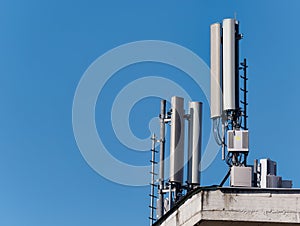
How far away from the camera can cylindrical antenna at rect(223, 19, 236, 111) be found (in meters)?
17.5

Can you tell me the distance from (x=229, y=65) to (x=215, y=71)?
363 mm

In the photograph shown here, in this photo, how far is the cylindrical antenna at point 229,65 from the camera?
17469 mm

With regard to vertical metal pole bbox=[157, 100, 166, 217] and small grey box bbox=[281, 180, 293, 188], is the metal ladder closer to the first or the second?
vertical metal pole bbox=[157, 100, 166, 217]

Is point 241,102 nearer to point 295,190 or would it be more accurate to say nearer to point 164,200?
point 295,190

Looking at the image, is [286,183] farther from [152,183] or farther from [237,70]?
[152,183]

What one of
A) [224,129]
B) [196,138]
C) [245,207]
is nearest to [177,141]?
[196,138]

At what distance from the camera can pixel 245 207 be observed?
507 inches

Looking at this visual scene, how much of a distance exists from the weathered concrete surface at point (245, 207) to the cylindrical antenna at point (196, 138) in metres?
9.15

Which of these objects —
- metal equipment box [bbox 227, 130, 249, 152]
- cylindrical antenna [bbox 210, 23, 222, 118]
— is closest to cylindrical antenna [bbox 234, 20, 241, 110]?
cylindrical antenna [bbox 210, 23, 222, 118]

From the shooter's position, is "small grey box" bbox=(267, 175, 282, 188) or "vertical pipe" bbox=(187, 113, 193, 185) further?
"vertical pipe" bbox=(187, 113, 193, 185)

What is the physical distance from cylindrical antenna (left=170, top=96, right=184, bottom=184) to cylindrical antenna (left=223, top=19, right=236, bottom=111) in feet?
15.8

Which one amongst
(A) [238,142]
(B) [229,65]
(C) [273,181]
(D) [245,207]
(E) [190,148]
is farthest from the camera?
(E) [190,148]

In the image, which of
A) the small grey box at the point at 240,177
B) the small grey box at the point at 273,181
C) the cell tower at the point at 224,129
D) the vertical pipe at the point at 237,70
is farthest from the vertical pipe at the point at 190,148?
the small grey box at the point at 240,177

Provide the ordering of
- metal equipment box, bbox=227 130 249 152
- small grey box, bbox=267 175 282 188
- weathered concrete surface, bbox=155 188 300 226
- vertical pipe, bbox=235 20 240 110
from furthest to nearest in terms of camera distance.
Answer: vertical pipe, bbox=235 20 240 110, metal equipment box, bbox=227 130 249 152, small grey box, bbox=267 175 282 188, weathered concrete surface, bbox=155 188 300 226
